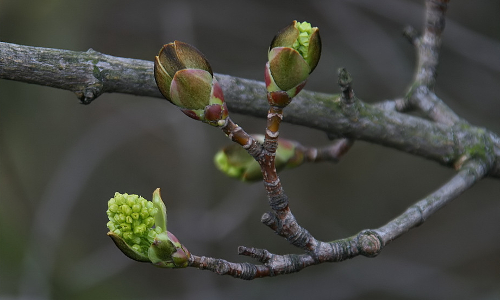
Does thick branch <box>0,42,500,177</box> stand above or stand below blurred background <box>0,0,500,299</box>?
below

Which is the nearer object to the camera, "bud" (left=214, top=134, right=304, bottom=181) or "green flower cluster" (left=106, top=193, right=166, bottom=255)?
"green flower cluster" (left=106, top=193, right=166, bottom=255)

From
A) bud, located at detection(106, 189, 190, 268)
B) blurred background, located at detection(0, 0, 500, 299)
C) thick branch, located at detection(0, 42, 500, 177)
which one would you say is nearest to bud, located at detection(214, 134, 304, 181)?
thick branch, located at detection(0, 42, 500, 177)

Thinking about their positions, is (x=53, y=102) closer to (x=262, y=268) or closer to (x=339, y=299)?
(x=339, y=299)

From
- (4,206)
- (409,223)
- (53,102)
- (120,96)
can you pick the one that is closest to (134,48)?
(120,96)

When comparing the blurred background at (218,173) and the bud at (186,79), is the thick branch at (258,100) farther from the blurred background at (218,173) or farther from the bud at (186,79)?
the blurred background at (218,173)

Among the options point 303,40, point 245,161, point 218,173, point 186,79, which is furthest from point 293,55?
point 218,173

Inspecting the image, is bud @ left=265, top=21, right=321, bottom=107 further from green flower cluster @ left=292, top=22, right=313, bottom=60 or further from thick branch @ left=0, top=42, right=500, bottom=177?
thick branch @ left=0, top=42, right=500, bottom=177

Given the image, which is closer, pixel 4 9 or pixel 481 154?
pixel 481 154
